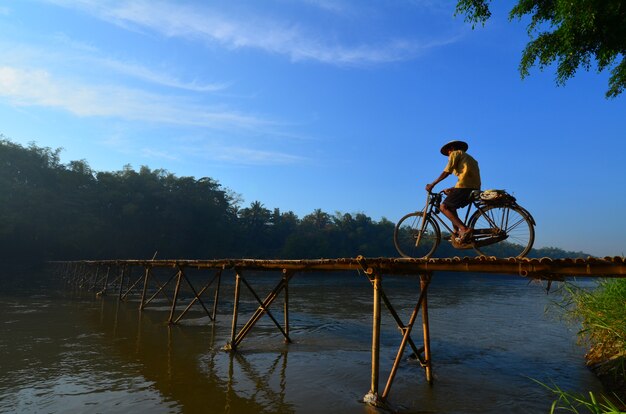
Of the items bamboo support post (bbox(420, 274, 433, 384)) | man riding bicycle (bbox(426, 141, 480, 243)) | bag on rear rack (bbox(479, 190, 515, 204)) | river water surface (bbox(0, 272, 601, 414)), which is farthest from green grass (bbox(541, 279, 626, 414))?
man riding bicycle (bbox(426, 141, 480, 243))

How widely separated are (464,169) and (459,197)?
0.60 m

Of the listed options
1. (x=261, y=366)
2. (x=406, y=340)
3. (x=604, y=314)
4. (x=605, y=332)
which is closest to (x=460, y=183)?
(x=406, y=340)

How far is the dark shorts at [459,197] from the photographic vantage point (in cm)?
810

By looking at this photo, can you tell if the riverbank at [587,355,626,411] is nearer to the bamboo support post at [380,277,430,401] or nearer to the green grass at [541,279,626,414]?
the green grass at [541,279,626,414]

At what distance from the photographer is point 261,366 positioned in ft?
33.9

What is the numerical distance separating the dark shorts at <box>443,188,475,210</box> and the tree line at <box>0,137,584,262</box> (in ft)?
153

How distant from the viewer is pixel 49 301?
2423cm

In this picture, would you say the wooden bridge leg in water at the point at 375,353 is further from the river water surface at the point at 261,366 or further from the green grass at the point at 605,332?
the green grass at the point at 605,332

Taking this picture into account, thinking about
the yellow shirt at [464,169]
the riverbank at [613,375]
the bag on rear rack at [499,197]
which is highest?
the yellow shirt at [464,169]

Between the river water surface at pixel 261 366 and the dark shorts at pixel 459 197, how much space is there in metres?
4.10

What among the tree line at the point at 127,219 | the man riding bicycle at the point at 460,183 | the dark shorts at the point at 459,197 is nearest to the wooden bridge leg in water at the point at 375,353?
the man riding bicycle at the point at 460,183

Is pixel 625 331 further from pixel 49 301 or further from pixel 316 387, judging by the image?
pixel 49 301

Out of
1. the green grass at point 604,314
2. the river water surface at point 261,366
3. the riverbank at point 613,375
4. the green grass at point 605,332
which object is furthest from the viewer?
the riverbank at point 613,375

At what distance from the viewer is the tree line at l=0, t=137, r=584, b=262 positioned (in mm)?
50094
